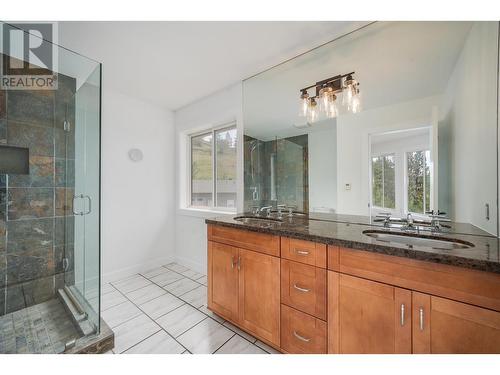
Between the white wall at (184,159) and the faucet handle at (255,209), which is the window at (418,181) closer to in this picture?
the faucet handle at (255,209)

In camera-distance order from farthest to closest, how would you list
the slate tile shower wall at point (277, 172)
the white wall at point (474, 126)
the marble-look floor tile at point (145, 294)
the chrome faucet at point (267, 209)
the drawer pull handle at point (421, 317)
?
the chrome faucet at point (267, 209), the marble-look floor tile at point (145, 294), the slate tile shower wall at point (277, 172), the white wall at point (474, 126), the drawer pull handle at point (421, 317)

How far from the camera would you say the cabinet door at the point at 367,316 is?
92 centimetres

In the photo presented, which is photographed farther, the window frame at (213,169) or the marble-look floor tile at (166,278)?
the window frame at (213,169)

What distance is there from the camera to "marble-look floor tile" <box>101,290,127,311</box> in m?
1.96

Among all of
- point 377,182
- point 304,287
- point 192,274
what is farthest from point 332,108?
point 192,274

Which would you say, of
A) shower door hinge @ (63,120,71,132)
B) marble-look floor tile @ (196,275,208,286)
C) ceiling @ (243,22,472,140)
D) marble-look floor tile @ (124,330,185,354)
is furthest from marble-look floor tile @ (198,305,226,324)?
shower door hinge @ (63,120,71,132)

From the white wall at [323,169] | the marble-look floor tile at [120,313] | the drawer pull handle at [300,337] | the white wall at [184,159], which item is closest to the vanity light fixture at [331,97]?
the white wall at [323,169]

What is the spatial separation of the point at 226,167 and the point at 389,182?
1.86 metres

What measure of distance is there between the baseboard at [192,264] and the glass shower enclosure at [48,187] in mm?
1209

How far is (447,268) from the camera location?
2.72 ft

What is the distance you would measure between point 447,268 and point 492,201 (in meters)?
0.62

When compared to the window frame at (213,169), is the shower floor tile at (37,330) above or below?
below
